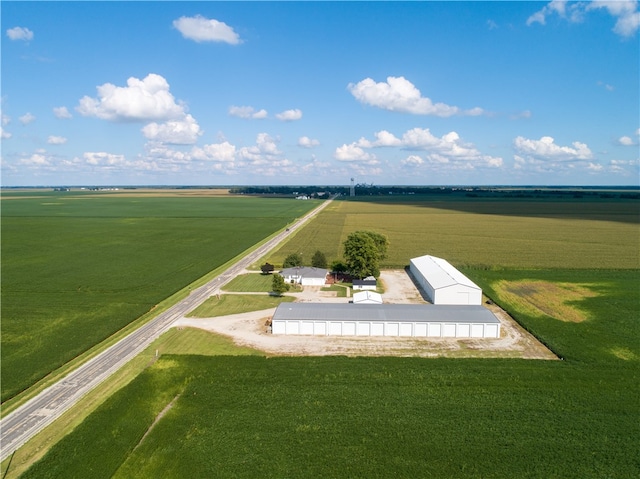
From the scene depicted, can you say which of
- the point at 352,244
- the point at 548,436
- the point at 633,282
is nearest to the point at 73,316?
the point at 352,244

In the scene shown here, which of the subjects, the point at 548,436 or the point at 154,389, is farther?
the point at 154,389

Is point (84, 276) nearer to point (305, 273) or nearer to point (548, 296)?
point (305, 273)

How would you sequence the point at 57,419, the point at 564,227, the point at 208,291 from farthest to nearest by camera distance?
the point at 564,227
the point at 208,291
the point at 57,419

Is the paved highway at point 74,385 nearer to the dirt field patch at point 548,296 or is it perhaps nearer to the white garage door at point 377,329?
the white garage door at point 377,329

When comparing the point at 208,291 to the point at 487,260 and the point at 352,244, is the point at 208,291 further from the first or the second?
the point at 487,260

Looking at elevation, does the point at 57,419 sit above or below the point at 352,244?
below

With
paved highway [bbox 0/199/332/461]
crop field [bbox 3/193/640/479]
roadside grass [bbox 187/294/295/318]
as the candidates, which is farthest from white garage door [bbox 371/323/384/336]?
paved highway [bbox 0/199/332/461]

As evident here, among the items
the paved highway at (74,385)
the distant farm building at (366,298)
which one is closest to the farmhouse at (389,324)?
the distant farm building at (366,298)
